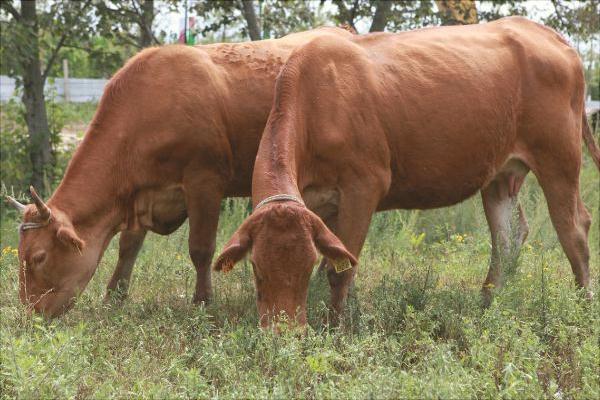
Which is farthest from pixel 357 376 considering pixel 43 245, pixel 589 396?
pixel 43 245

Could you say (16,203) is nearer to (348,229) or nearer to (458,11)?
(348,229)

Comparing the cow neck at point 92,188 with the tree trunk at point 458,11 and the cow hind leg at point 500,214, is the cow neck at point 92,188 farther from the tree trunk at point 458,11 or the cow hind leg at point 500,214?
the tree trunk at point 458,11

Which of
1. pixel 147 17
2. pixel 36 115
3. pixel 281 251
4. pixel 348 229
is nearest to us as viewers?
pixel 281 251

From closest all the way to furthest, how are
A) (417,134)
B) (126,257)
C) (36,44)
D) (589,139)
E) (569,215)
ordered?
1. (417,134)
2. (569,215)
3. (126,257)
4. (589,139)
5. (36,44)

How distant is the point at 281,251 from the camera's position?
4.70 metres

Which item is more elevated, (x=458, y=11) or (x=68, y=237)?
(x=458, y=11)

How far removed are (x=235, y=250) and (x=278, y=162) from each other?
0.67 meters

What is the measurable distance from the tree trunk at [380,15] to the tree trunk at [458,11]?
760mm

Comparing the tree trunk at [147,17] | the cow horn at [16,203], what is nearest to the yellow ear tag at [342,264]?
the cow horn at [16,203]

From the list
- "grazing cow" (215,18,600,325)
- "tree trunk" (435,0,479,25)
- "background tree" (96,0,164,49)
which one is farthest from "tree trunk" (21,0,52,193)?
"grazing cow" (215,18,600,325)

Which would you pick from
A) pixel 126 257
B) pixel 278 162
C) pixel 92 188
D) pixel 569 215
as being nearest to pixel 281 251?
pixel 278 162

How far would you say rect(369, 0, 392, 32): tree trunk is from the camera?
9.45 meters

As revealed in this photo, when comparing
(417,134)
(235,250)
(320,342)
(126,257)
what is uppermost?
(417,134)

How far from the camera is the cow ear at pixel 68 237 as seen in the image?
5.74m
